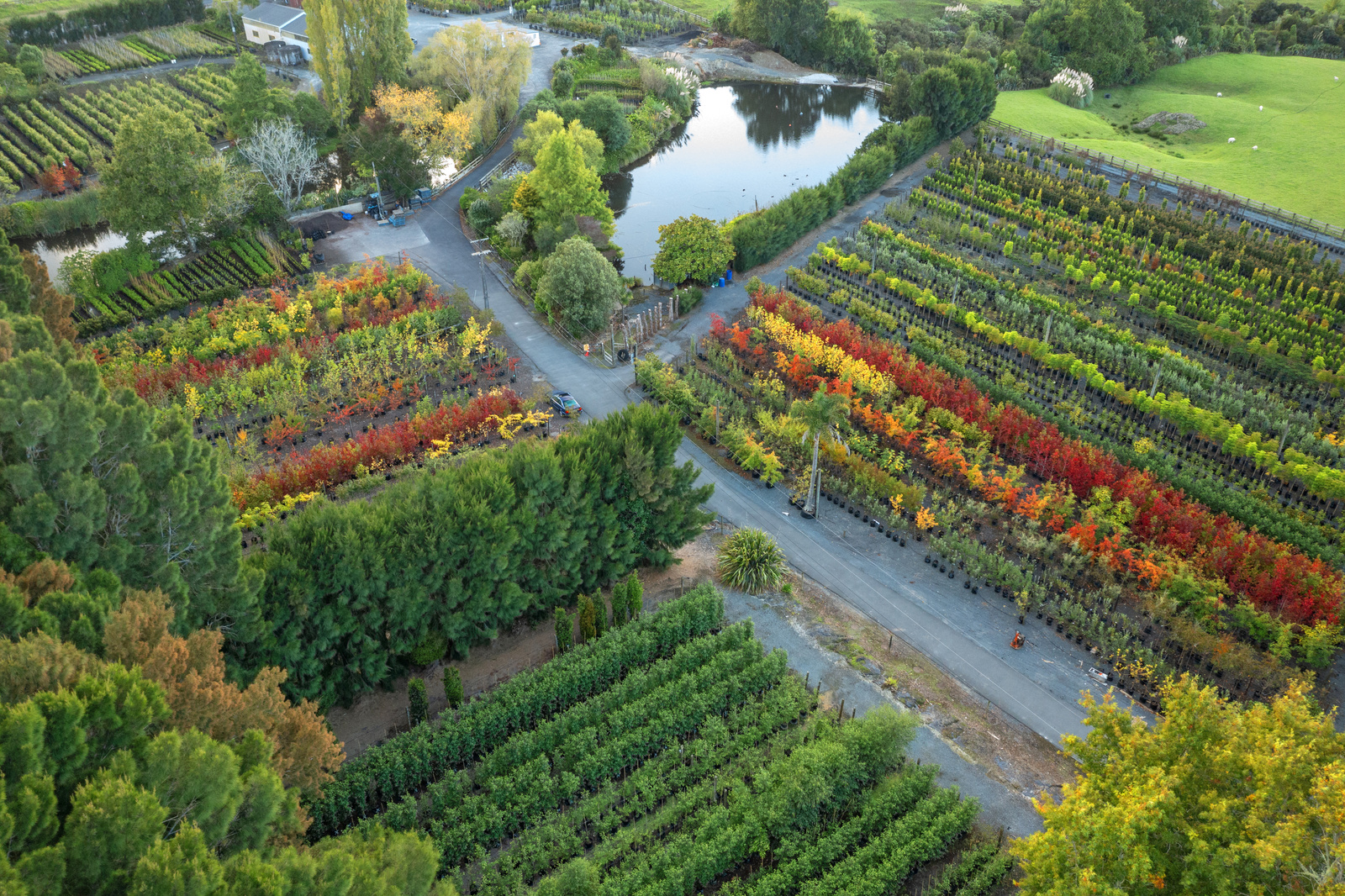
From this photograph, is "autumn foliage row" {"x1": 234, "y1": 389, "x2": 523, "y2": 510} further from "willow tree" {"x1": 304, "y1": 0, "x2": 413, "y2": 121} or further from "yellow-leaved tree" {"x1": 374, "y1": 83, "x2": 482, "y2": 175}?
"willow tree" {"x1": 304, "y1": 0, "x2": 413, "y2": 121}

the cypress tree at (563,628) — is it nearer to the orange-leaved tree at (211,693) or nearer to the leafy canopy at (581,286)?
the orange-leaved tree at (211,693)

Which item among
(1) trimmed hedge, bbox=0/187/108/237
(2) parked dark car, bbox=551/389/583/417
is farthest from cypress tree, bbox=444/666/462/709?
(1) trimmed hedge, bbox=0/187/108/237

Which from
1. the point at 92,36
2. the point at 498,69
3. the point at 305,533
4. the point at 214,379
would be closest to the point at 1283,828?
the point at 305,533

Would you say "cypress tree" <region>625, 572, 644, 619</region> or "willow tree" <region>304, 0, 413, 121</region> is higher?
"willow tree" <region>304, 0, 413, 121</region>

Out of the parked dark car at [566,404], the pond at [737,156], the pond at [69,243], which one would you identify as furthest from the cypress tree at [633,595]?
the pond at [69,243]

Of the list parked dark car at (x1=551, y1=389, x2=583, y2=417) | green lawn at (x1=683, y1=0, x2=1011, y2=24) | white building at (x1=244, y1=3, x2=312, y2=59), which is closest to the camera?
parked dark car at (x1=551, y1=389, x2=583, y2=417)

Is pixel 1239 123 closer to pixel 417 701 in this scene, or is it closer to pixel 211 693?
pixel 417 701
